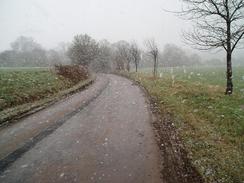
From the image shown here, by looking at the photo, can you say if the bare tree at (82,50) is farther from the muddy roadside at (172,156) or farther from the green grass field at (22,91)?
the muddy roadside at (172,156)

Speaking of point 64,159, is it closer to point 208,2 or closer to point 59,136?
point 59,136

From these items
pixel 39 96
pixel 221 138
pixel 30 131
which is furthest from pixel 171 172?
pixel 39 96

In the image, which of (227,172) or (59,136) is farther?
(59,136)

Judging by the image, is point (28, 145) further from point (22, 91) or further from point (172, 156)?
point (22, 91)

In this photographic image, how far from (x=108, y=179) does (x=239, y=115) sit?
6.16 m

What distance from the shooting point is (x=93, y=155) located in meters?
6.17

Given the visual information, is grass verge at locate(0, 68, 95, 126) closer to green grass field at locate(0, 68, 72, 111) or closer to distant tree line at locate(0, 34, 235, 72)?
green grass field at locate(0, 68, 72, 111)

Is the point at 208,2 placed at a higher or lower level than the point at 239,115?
higher

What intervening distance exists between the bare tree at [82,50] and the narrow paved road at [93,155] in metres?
51.5

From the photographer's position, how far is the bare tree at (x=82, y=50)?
59094mm

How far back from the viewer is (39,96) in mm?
15898

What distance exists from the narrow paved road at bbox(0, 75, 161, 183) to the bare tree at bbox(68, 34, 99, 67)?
51543mm

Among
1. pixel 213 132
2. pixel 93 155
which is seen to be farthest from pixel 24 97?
pixel 213 132

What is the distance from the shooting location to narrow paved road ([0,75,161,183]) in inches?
201
